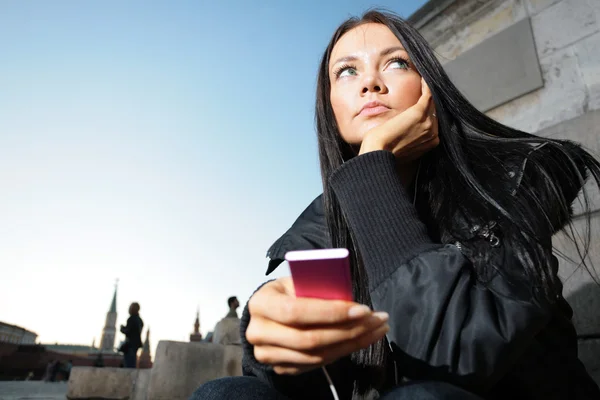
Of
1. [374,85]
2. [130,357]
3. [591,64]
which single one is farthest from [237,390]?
[130,357]

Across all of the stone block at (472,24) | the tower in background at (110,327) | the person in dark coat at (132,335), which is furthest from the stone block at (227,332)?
the tower in background at (110,327)

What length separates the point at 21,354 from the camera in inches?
995

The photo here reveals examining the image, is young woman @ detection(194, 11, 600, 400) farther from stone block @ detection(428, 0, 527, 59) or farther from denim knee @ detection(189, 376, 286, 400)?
stone block @ detection(428, 0, 527, 59)

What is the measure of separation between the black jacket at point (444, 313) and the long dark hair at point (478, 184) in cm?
6

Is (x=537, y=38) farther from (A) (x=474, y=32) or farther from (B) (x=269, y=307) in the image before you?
(B) (x=269, y=307)

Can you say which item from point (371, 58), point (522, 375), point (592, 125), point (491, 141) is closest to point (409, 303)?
point (522, 375)

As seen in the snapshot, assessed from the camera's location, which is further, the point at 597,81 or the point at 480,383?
the point at 597,81

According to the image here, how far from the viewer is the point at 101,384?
16.7ft

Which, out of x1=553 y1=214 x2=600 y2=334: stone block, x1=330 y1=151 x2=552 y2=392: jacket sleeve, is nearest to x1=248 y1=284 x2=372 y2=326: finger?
x1=330 y1=151 x2=552 y2=392: jacket sleeve

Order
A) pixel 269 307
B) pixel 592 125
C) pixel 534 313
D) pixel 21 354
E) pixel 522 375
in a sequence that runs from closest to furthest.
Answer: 1. pixel 269 307
2. pixel 534 313
3. pixel 522 375
4. pixel 592 125
5. pixel 21 354

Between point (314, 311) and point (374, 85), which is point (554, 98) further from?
point (314, 311)

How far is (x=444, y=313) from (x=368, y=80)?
0.94 meters

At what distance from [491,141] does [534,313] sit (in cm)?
69

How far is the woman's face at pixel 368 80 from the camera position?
141cm
